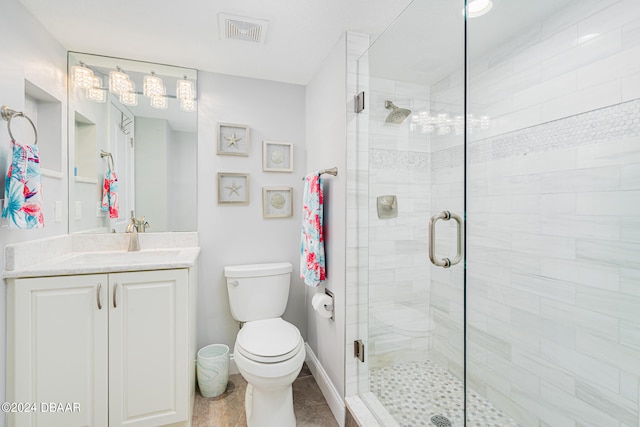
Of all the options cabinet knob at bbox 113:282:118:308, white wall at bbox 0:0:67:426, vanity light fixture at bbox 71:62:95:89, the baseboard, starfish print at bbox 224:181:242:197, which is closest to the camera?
white wall at bbox 0:0:67:426

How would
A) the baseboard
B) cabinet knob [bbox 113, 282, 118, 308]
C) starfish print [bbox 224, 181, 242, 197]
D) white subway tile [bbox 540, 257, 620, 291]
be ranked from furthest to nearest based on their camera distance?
starfish print [bbox 224, 181, 242, 197]
the baseboard
cabinet knob [bbox 113, 282, 118, 308]
white subway tile [bbox 540, 257, 620, 291]

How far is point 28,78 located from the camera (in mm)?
1527

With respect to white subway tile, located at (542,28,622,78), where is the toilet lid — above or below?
below

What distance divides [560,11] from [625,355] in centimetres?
145

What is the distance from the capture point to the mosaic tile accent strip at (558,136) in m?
1.18

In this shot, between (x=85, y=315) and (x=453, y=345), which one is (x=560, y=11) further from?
(x=85, y=315)

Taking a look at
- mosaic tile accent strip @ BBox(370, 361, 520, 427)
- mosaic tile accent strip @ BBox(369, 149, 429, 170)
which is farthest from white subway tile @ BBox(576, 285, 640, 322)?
mosaic tile accent strip @ BBox(369, 149, 429, 170)

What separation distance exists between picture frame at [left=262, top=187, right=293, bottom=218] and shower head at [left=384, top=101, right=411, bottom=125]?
3.41ft

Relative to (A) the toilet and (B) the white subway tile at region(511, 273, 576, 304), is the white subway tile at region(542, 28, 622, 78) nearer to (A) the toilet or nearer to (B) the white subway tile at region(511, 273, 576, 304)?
(B) the white subway tile at region(511, 273, 576, 304)

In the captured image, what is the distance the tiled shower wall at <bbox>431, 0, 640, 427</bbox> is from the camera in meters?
1.20

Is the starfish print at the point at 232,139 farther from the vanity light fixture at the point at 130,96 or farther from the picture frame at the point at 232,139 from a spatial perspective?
the vanity light fixture at the point at 130,96

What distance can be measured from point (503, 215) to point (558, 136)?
1.43 ft

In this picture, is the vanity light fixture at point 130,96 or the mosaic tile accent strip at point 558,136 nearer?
the mosaic tile accent strip at point 558,136

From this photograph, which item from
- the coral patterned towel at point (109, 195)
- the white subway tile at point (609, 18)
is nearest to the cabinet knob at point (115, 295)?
the coral patterned towel at point (109, 195)
